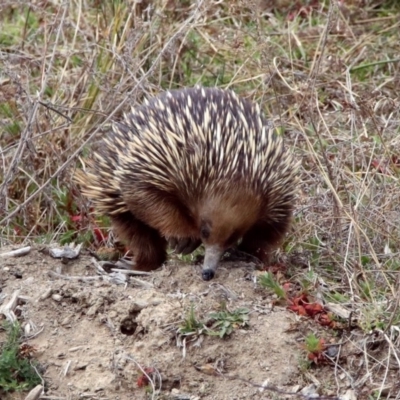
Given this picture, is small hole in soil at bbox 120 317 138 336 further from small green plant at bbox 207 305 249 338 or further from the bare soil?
small green plant at bbox 207 305 249 338

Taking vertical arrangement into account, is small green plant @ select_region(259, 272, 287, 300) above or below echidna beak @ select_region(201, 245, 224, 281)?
below

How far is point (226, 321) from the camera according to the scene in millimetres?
3906

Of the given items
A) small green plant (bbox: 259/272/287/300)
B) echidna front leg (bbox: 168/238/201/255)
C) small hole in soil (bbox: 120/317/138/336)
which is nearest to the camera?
small hole in soil (bbox: 120/317/138/336)

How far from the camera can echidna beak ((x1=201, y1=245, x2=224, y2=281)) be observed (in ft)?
13.6

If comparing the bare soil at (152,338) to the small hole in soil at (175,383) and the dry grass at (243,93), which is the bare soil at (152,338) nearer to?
the small hole in soil at (175,383)

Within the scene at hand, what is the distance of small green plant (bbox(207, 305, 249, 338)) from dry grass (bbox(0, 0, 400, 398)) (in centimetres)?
42

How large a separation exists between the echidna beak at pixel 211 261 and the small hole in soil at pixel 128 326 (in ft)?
1.18

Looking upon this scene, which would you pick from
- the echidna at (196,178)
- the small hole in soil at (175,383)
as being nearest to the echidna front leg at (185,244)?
the echidna at (196,178)

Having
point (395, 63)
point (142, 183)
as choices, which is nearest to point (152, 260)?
point (142, 183)

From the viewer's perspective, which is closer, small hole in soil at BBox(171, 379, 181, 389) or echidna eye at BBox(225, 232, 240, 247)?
small hole in soil at BBox(171, 379, 181, 389)

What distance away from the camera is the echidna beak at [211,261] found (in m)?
4.16

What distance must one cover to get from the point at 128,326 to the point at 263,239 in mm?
945

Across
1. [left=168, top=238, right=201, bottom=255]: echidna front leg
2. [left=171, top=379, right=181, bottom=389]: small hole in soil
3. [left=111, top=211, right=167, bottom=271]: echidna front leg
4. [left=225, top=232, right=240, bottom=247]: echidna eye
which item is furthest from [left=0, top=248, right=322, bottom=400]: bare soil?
[left=111, top=211, right=167, bottom=271]: echidna front leg

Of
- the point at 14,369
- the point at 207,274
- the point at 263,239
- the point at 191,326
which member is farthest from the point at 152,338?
the point at 263,239
